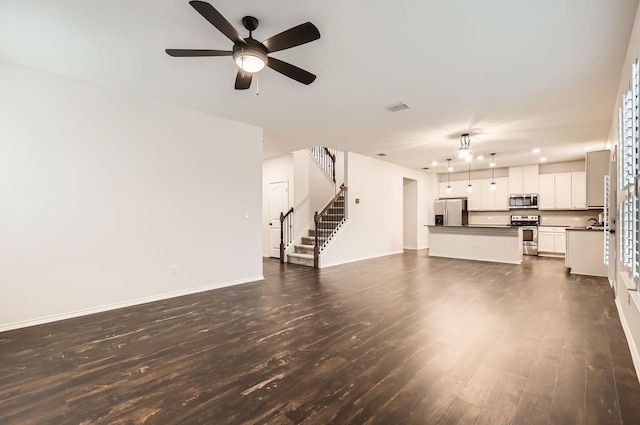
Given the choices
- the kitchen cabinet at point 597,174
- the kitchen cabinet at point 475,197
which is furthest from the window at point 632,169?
the kitchen cabinet at point 475,197

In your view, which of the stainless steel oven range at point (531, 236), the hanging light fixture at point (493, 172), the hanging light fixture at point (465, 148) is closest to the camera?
the hanging light fixture at point (465, 148)

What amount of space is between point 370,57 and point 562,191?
8535 mm

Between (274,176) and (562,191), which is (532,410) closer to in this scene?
(274,176)

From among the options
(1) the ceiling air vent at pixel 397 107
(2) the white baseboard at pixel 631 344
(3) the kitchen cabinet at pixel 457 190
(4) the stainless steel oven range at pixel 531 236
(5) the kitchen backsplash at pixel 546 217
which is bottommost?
(2) the white baseboard at pixel 631 344

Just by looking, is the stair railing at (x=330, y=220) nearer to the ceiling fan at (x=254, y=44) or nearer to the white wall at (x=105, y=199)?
the white wall at (x=105, y=199)

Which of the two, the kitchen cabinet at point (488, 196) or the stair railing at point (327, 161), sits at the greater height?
the stair railing at point (327, 161)

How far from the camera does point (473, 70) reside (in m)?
3.34

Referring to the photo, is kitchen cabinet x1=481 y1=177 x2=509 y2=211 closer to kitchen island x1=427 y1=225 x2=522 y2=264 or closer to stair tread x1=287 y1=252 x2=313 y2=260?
kitchen island x1=427 y1=225 x2=522 y2=264

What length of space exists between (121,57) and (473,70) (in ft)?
12.5

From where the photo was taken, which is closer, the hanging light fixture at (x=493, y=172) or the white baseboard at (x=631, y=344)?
the white baseboard at (x=631, y=344)

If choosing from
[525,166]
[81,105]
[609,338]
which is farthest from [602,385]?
[525,166]

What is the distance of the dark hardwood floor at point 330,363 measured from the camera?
1851 millimetres

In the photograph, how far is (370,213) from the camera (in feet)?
27.1

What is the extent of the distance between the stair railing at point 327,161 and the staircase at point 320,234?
3.52 feet
